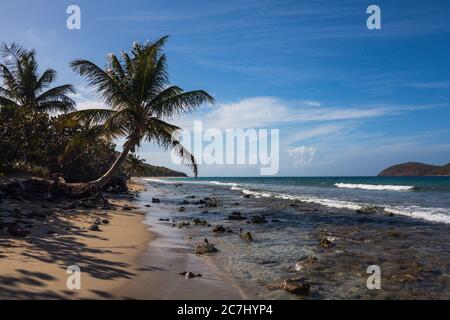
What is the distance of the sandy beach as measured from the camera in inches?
234

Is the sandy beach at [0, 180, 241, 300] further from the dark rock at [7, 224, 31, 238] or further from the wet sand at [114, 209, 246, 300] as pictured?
the dark rock at [7, 224, 31, 238]

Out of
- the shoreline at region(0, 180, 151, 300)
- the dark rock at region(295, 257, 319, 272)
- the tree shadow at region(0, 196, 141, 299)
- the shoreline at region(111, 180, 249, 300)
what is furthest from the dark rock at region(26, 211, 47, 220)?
the dark rock at region(295, 257, 319, 272)

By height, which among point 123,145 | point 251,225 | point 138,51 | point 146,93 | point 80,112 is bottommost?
point 251,225

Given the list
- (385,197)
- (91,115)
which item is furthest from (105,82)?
(385,197)

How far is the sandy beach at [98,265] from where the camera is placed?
Answer: 594 centimetres

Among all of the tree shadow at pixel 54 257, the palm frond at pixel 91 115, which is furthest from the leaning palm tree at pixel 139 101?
the tree shadow at pixel 54 257

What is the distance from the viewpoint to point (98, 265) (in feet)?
24.8

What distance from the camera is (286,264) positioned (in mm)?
9016

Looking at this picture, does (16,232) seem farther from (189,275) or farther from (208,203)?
(208,203)

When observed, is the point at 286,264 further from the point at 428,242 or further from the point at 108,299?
the point at 428,242

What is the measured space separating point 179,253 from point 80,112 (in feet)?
37.5
